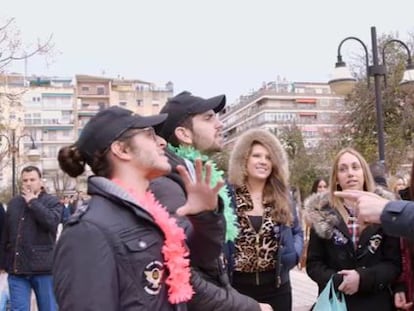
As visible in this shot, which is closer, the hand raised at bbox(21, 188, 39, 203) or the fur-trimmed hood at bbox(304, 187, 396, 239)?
the fur-trimmed hood at bbox(304, 187, 396, 239)

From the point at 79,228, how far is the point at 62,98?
8661 centimetres

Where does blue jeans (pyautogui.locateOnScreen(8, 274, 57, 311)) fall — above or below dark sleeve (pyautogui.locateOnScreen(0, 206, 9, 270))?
below

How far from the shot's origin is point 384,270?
3.72 meters

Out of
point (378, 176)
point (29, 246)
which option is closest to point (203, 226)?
point (378, 176)

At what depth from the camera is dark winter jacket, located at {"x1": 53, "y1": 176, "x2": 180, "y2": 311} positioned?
79.0 inches

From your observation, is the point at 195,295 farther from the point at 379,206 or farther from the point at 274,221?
the point at 274,221

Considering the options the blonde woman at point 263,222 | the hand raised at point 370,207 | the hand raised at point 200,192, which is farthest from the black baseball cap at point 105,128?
the blonde woman at point 263,222

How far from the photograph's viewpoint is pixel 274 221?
390cm

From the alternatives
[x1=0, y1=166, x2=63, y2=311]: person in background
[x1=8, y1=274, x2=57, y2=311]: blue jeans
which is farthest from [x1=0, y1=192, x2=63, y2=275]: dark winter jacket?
[x1=8, y1=274, x2=57, y2=311]: blue jeans

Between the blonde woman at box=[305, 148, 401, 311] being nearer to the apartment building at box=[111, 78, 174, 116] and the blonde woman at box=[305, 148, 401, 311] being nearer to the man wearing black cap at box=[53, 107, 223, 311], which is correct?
the man wearing black cap at box=[53, 107, 223, 311]

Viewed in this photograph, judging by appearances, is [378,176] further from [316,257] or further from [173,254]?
[173,254]

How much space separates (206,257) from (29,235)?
3979mm

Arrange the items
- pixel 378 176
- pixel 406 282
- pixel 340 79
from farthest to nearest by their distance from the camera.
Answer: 1. pixel 340 79
2. pixel 378 176
3. pixel 406 282

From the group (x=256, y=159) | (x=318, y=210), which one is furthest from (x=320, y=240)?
(x=256, y=159)
